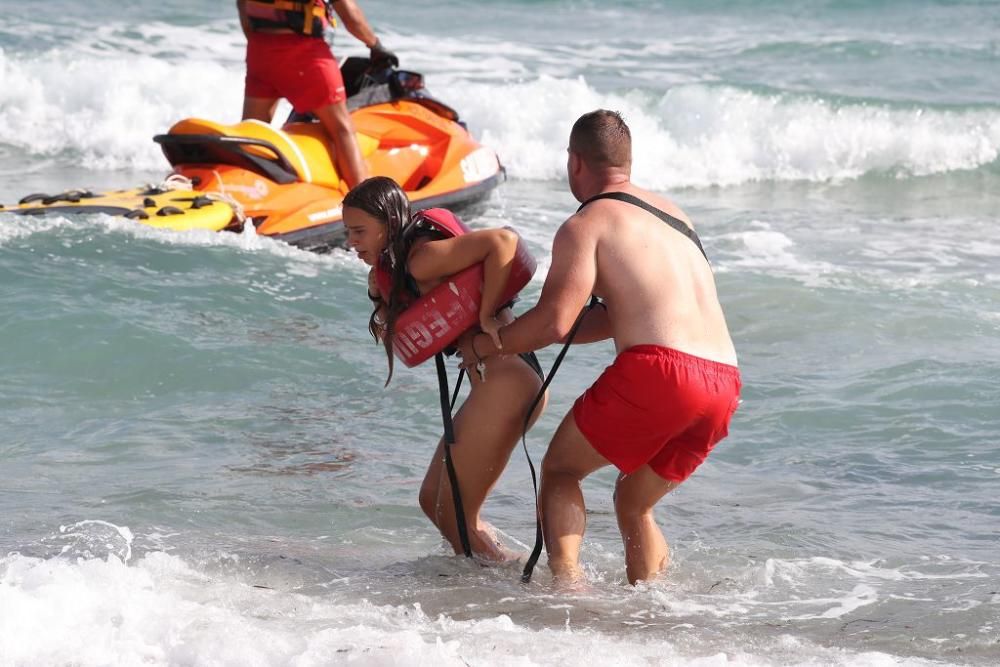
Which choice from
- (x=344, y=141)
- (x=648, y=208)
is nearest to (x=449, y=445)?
(x=648, y=208)

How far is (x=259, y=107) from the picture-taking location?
9742mm

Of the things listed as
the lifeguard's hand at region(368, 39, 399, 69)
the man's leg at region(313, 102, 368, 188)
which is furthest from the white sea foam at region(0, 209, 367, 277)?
the lifeguard's hand at region(368, 39, 399, 69)

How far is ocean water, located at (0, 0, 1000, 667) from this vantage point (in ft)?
13.9

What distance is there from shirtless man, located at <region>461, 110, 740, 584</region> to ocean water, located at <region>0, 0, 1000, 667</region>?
40 cm

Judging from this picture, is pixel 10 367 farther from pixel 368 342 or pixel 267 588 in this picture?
pixel 267 588

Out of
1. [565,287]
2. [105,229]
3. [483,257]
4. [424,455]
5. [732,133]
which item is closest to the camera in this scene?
[565,287]

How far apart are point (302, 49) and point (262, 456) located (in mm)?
3882

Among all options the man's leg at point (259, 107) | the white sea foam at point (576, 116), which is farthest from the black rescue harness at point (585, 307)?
the white sea foam at point (576, 116)

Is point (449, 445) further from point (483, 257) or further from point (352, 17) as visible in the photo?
point (352, 17)

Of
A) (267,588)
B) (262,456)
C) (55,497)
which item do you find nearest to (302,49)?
(262,456)

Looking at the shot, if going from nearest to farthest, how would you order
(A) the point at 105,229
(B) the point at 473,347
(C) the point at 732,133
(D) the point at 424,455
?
(B) the point at 473,347
(D) the point at 424,455
(A) the point at 105,229
(C) the point at 732,133

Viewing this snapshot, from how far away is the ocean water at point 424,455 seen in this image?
424cm

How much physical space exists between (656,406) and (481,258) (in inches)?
28.0

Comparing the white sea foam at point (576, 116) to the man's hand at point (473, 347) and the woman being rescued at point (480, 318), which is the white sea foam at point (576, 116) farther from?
the man's hand at point (473, 347)
